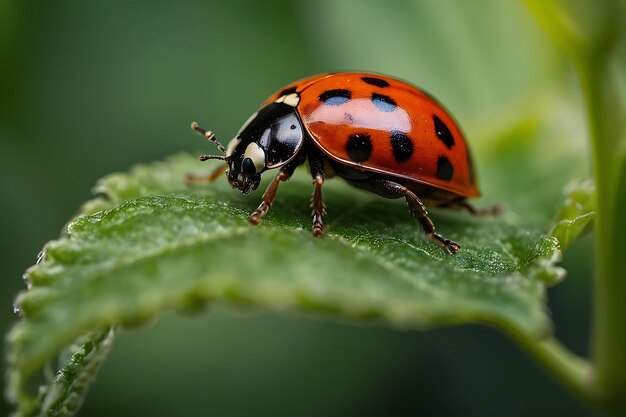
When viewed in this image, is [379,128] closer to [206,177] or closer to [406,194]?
[406,194]

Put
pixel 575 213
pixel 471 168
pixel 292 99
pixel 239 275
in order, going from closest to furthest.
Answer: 1. pixel 239 275
2. pixel 575 213
3. pixel 292 99
4. pixel 471 168

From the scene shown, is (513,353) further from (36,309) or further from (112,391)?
(36,309)

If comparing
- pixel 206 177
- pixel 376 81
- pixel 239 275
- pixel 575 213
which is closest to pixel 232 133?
pixel 206 177

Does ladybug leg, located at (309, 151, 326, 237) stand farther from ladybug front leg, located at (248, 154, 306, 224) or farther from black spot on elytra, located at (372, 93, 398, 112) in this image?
black spot on elytra, located at (372, 93, 398, 112)

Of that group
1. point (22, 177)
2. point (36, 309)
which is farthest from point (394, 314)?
point (22, 177)

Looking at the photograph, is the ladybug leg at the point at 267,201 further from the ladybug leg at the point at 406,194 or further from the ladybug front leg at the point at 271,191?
the ladybug leg at the point at 406,194

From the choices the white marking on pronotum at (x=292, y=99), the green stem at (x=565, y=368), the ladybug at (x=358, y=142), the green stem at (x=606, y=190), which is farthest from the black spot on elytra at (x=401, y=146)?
the green stem at (x=565, y=368)
